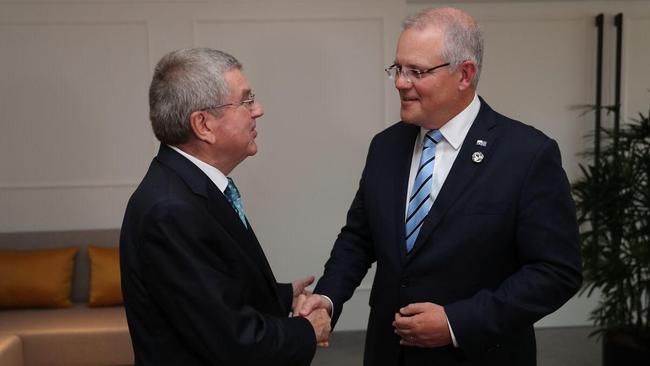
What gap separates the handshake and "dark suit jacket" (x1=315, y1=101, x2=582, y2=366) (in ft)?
0.57

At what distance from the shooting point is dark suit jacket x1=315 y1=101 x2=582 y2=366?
5.82ft

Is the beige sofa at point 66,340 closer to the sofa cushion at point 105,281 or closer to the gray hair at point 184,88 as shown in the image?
the sofa cushion at point 105,281

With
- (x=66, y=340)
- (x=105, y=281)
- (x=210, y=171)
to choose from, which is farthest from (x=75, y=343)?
(x=210, y=171)

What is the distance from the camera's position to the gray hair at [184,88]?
1616 mm

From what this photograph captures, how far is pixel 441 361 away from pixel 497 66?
3.37 m

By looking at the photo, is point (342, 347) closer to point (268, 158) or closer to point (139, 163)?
point (268, 158)

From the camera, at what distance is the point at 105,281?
14.3 ft

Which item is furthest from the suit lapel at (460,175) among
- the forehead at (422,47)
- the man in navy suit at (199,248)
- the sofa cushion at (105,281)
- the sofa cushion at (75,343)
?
the sofa cushion at (105,281)

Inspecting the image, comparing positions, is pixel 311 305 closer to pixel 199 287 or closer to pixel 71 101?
pixel 199 287

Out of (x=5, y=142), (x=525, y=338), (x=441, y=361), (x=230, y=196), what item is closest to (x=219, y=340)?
(x=230, y=196)

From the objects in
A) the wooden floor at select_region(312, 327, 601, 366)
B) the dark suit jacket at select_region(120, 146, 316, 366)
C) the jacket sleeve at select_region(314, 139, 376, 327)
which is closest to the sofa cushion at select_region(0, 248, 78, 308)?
the wooden floor at select_region(312, 327, 601, 366)

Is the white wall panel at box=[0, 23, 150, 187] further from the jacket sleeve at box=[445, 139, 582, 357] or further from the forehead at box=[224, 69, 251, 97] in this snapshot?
the jacket sleeve at box=[445, 139, 582, 357]

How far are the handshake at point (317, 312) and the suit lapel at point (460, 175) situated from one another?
0.94 feet

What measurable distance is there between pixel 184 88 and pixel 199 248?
0.38 m
